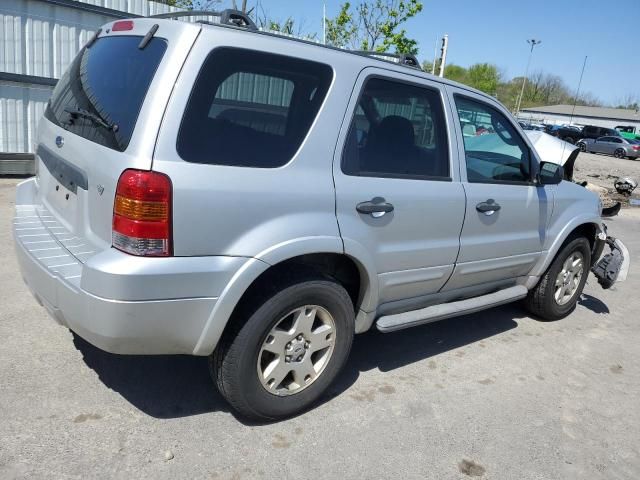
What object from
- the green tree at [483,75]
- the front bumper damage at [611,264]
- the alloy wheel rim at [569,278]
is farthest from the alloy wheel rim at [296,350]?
the green tree at [483,75]

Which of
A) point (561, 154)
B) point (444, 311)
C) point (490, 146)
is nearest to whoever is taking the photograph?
point (444, 311)

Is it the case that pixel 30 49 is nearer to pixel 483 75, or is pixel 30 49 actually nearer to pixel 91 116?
Result: pixel 91 116

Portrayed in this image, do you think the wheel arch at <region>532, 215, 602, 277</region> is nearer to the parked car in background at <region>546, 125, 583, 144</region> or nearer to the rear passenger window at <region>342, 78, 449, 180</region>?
the rear passenger window at <region>342, 78, 449, 180</region>

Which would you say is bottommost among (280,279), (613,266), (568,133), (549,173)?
(613,266)

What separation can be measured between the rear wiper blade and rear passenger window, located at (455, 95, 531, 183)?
2196 mm

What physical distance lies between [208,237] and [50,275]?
0.80 meters

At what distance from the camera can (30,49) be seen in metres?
8.36

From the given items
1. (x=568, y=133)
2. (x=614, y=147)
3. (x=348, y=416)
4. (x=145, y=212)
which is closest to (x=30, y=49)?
(x=145, y=212)

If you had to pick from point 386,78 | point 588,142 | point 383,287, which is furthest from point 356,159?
point 588,142

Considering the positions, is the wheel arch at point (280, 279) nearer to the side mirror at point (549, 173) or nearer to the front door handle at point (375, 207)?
the front door handle at point (375, 207)

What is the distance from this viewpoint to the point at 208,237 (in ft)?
7.96

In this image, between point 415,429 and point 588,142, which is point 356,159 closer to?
point 415,429

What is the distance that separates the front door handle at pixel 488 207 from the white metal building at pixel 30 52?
7.42 meters

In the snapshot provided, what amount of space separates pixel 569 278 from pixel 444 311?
197 centimetres
